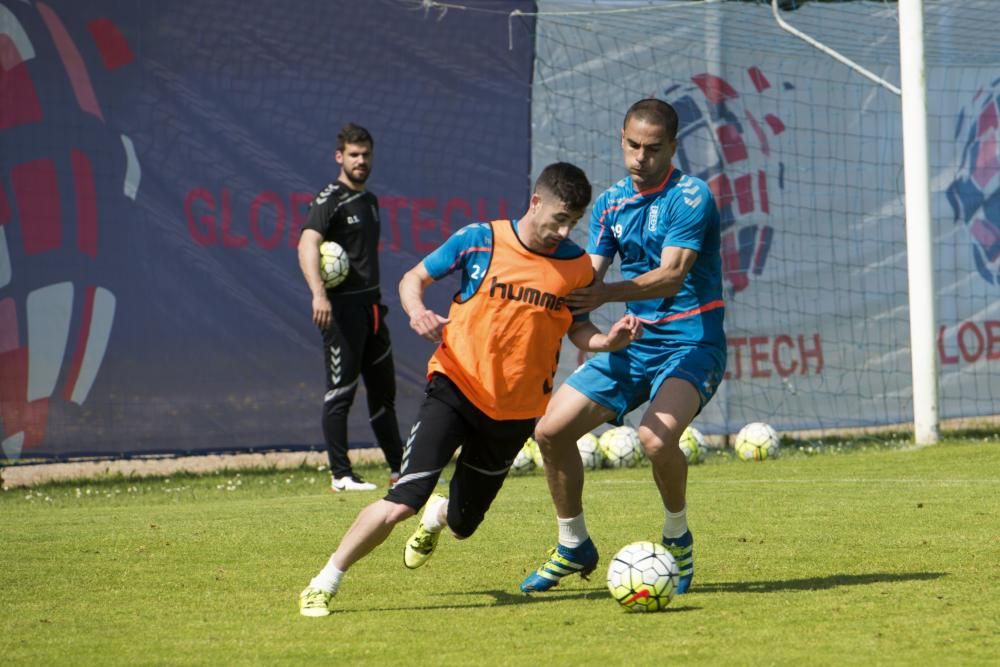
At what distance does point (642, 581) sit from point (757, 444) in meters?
7.38

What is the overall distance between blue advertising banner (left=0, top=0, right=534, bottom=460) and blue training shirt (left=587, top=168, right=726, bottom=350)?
24.2ft

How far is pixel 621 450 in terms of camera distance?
13.1 m

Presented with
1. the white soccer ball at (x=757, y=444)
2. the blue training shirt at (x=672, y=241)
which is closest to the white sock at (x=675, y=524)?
the blue training shirt at (x=672, y=241)

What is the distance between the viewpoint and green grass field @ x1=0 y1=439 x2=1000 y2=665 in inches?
215

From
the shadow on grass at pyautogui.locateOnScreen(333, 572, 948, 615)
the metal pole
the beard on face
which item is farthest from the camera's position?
the metal pole

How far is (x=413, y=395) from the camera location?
47.7ft

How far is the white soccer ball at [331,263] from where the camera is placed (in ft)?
38.3

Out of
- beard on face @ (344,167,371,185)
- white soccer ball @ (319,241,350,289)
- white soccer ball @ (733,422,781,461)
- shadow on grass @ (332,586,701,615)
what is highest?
beard on face @ (344,167,371,185)

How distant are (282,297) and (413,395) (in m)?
1.63

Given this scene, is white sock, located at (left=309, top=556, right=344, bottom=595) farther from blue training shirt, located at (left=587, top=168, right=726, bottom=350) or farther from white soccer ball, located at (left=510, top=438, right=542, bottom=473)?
white soccer ball, located at (left=510, top=438, right=542, bottom=473)

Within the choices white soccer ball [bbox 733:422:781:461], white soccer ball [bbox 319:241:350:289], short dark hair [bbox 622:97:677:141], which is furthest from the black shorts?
white soccer ball [bbox 733:422:781:461]

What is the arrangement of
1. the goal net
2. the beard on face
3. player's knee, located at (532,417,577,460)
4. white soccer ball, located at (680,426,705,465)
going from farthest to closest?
1. the goal net
2. white soccer ball, located at (680,426,705,465)
3. the beard on face
4. player's knee, located at (532,417,577,460)

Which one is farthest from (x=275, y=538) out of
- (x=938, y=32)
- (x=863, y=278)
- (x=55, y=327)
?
(x=938, y=32)

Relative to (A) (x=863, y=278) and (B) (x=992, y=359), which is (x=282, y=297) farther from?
(B) (x=992, y=359)
